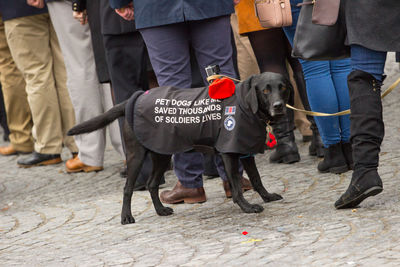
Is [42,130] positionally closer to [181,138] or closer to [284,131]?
[284,131]

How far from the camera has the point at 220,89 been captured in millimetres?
4336

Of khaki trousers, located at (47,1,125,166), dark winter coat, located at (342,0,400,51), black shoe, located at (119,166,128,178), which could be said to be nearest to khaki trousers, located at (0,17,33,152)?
khaki trousers, located at (47,1,125,166)

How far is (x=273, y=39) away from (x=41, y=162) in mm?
3231

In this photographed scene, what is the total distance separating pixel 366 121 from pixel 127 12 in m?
2.06

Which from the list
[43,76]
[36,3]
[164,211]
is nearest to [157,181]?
[164,211]

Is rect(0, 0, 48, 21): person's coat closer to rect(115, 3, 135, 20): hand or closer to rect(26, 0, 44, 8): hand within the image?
rect(26, 0, 44, 8): hand

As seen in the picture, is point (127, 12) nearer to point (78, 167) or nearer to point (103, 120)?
point (103, 120)

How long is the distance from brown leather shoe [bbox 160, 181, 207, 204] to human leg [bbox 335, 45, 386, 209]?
139 centimetres

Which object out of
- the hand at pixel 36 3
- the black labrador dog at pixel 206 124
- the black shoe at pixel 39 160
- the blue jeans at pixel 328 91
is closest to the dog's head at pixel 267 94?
the black labrador dog at pixel 206 124

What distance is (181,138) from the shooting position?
4484mm

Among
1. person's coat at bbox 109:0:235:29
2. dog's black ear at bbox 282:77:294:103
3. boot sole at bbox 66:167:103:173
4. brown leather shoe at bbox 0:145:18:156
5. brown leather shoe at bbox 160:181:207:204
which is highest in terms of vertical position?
person's coat at bbox 109:0:235:29

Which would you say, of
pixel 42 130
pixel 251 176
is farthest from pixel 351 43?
pixel 42 130

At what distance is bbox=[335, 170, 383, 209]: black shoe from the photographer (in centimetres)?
391

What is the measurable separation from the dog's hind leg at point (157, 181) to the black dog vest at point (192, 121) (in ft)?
1.05
